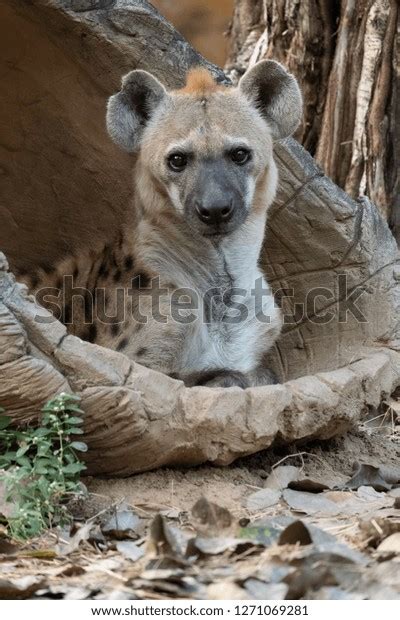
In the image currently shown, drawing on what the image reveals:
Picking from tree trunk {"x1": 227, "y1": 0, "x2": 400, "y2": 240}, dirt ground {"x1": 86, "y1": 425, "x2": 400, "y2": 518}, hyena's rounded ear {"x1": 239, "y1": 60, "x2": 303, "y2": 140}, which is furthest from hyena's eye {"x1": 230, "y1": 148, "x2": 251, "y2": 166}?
tree trunk {"x1": 227, "y1": 0, "x2": 400, "y2": 240}

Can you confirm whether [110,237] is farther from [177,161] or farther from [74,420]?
[74,420]

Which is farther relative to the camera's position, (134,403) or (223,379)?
(223,379)

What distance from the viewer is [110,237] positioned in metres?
6.04

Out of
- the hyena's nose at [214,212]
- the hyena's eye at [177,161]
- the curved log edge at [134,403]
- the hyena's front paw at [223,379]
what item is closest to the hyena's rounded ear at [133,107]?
the hyena's eye at [177,161]

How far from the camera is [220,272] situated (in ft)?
17.3

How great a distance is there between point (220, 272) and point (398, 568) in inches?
107

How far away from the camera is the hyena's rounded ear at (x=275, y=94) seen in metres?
5.26

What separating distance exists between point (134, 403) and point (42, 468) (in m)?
0.47

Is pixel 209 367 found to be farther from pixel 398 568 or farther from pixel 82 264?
pixel 398 568

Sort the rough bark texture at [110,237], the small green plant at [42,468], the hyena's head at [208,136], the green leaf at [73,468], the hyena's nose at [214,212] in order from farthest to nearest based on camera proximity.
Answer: the hyena's head at [208,136], the hyena's nose at [214,212], the rough bark texture at [110,237], the green leaf at [73,468], the small green plant at [42,468]

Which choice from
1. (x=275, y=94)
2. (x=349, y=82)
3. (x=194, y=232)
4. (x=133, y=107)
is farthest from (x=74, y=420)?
(x=349, y=82)

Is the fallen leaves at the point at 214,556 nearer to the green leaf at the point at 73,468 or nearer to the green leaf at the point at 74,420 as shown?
the green leaf at the point at 73,468

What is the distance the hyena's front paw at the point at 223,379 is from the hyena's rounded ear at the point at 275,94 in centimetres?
133

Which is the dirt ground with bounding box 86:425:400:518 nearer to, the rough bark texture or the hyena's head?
the rough bark texture
